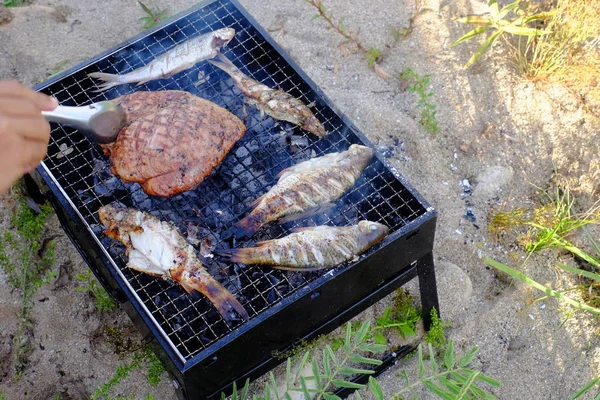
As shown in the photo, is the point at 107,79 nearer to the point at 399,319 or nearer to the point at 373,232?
the point at 373,232

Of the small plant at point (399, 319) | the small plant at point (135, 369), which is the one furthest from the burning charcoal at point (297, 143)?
the small plant at point (135, 369)

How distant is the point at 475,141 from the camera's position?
18.0ft

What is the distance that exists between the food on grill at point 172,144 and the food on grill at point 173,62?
0.33m

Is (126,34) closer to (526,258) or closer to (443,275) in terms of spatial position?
(443,275)

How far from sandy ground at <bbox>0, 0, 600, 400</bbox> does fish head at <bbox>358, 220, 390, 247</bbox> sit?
1.34m

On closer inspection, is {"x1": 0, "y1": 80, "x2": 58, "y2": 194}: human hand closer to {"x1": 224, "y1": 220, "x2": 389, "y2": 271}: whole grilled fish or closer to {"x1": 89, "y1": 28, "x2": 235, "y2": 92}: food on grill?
{"x1": 224, "y1": 220, "x2": 389, "y2": 271}: whole grilled fish

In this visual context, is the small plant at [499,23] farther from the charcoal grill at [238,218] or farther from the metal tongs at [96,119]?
the metal tongs at [96,119]

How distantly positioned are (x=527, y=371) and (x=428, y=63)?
2.67 m

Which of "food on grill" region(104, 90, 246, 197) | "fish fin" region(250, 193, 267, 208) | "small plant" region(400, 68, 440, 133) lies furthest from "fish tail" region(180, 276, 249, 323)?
"small plant" region(400, 68, 440, 133)

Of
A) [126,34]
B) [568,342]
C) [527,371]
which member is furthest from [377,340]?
[126,34]

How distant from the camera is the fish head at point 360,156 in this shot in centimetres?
386

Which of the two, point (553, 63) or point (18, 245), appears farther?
point (553, 63)

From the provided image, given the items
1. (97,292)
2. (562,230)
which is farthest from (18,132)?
(562,230)

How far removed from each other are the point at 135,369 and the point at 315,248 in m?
1.72
